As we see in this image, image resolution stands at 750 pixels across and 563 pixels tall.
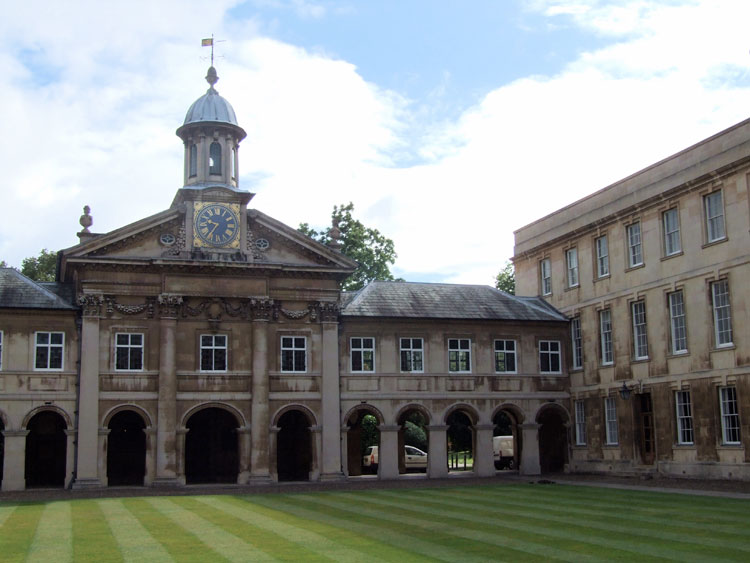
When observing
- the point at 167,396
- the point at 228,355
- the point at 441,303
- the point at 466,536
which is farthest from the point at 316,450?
the point at 466,536

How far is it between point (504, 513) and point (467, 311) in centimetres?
2201

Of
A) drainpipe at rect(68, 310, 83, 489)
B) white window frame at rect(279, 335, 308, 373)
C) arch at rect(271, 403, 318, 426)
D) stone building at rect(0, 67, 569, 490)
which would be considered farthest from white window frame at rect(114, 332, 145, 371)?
arch at rect(271, 403, 318, 426)

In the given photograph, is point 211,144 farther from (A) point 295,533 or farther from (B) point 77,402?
(A) point 295,533

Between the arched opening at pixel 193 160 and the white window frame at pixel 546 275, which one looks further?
the white window frame at pixel 546 275

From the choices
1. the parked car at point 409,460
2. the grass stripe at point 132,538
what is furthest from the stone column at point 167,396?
the parked car at point 409,460

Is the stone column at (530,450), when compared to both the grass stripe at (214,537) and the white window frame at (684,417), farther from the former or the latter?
the grass stripe at (214,537)

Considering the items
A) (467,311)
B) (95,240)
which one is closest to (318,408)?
(467,311)

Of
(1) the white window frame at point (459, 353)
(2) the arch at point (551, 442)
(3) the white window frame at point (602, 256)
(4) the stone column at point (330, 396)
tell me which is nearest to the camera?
(4) the stone column at point (330, 396)

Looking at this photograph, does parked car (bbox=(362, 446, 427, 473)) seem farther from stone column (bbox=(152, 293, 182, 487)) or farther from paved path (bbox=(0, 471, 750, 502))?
stone column (bbox=(152, 293, 182, 487))

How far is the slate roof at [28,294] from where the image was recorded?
39469 mm

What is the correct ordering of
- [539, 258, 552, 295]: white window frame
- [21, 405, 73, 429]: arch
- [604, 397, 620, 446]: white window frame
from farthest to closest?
1. [539, 258, 552, 295]: white window frame
2. [604, 397, 620, 446]: white window frame
3. [21, 405, 73, 429]: arch

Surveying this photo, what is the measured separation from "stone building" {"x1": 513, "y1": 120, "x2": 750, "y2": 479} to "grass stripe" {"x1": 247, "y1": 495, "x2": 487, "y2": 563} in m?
16.3

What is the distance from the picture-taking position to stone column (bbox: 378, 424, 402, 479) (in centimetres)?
4294

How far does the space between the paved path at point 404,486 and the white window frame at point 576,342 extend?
6.10 m
